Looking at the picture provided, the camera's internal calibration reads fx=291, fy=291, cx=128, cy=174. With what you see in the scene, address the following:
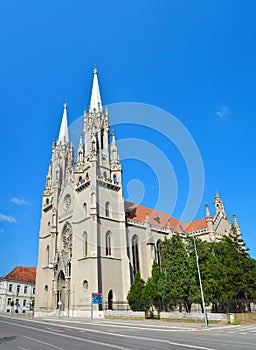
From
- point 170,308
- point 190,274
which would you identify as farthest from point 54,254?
point 190,274

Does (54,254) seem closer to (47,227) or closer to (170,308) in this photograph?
(47,227)

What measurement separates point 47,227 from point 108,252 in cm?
1769

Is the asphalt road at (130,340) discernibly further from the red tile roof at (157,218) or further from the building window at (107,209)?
the red tile roof at (157,218)

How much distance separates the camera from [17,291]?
213ft

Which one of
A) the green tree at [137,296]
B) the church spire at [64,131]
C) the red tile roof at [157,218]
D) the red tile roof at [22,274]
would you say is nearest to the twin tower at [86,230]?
the green tree at [137,296]

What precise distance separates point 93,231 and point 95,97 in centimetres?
2949

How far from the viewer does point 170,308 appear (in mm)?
33969

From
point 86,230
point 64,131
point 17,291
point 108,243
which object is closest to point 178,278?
point 108,243

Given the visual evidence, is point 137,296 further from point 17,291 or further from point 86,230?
point 17,291

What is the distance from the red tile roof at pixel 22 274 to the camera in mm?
66262

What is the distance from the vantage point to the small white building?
63000mm

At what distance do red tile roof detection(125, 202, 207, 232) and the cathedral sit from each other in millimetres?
202

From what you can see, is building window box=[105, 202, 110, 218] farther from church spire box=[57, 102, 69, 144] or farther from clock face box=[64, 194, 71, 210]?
church spire box=[57, 102, 69, 144]

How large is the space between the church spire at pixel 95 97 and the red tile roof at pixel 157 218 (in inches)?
768
